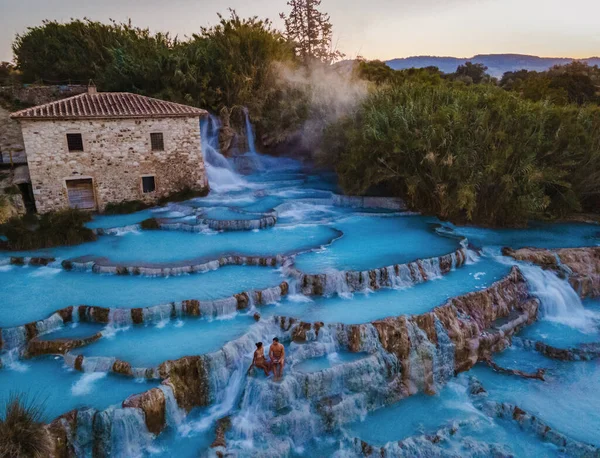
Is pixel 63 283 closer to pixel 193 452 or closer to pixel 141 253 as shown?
pixel 141 253

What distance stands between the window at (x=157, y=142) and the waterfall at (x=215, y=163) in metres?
4.04

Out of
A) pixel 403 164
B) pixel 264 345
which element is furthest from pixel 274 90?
pixel 264 345

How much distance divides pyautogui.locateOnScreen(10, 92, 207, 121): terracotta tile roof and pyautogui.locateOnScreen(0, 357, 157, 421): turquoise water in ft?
41.8

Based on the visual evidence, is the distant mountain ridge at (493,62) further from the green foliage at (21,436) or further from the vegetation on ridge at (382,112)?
the green foliage at (21,436)

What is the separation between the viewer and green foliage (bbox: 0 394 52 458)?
714cm

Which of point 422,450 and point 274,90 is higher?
point 274,90

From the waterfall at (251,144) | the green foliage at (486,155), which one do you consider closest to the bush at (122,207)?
the waterfall at (251,144)

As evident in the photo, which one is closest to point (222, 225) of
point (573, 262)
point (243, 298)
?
point (243, 298)

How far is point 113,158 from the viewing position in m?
21.0

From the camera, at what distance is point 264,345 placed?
11.0m

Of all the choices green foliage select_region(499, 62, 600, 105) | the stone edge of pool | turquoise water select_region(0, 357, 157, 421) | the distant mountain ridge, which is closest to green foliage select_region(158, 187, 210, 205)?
the stone edge of pool

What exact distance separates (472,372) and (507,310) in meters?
3.00

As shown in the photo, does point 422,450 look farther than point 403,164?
No

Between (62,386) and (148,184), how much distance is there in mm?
14159
